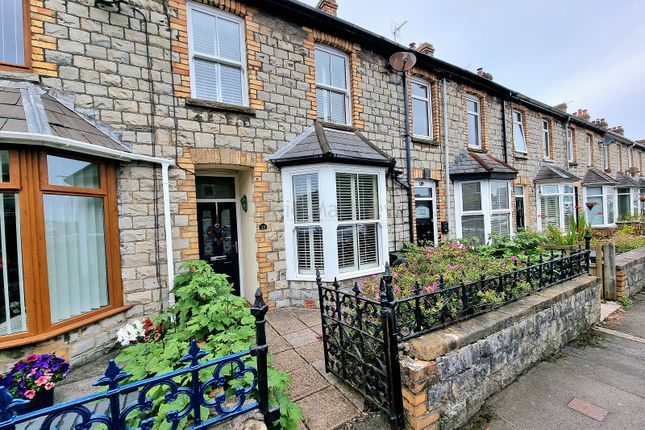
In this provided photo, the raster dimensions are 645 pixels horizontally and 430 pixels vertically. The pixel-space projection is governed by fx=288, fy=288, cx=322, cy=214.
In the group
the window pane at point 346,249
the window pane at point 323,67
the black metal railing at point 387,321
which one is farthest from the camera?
the window pane at point 323,67

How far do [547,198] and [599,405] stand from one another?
10.9 meters

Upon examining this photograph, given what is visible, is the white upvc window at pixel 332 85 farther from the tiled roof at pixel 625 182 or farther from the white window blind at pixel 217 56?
the tiled roof at pixel 625 182

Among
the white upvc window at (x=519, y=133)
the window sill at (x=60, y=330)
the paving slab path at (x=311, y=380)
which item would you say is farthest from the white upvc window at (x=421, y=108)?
the window sill at (x=60, y=330)

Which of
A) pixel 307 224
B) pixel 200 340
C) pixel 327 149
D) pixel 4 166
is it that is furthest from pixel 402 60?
pixel 4 166

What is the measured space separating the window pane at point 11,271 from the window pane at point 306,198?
3.78 meters

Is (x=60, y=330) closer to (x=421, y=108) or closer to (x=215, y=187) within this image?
(x=215, y=187)

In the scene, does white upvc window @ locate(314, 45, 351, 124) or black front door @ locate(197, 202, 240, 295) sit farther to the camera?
white upvc window @ locate(314, 45, 351, 124)

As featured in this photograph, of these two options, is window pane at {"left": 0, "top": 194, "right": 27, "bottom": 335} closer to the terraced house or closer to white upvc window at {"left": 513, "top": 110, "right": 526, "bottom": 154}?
the terraced house

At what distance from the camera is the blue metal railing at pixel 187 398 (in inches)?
60.4

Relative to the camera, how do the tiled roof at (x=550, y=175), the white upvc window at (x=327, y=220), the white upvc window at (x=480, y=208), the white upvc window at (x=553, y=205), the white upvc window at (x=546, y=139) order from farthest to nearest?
the white upvc window at (x=546, y=139) → the white upvc window at (x=553, y=205) → the tiled roof at (x=550, y=175) → the white upvc window at (x=480, y=208) → the white upvc window at (x=327, y=220)

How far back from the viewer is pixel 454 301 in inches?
123

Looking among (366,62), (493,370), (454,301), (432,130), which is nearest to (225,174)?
(366,62)

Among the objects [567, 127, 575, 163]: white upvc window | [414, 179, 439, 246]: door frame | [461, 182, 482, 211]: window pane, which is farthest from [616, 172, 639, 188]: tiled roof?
[414, 179, 439, 246]: door frame

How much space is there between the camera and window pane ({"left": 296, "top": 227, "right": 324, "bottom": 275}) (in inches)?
220
